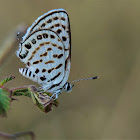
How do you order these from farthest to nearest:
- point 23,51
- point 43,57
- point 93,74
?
point 93,74, point 43,57, point 23,51

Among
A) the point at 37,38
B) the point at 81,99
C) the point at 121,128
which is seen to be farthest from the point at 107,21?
the point at 37,38

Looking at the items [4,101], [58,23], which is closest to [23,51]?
[58,23]

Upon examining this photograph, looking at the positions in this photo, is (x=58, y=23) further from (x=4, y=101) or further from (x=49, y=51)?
(x=4, y=101)

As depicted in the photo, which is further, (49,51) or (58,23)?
(49,51)

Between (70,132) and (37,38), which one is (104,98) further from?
(37,38)

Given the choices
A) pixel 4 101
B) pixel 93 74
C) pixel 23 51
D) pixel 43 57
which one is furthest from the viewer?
pixel 93 74

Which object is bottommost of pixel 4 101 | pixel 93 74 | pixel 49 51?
pixel 93 74

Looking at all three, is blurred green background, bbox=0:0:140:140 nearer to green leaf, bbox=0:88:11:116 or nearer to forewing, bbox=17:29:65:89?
forewing, bbox=17:29:65:89

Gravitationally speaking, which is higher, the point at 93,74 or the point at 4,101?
the point at 4,101
